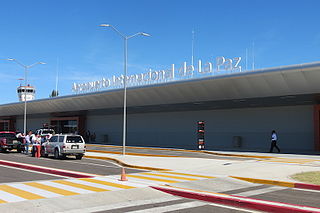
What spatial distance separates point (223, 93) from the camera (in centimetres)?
3425

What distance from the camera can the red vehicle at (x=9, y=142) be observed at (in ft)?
101

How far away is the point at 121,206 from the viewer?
891 cm

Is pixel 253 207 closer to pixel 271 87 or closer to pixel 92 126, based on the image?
pixel 271 87

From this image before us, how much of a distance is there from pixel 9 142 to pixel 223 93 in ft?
64.0

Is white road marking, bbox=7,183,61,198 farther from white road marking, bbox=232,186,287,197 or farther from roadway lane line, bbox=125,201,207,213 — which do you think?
white road marking, bbox=232,186,287,197

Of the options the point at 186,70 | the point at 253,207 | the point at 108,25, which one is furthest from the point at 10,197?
the point at 186,70

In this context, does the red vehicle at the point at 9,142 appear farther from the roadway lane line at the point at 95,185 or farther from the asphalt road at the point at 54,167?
the roadway lane line at the point at 95,185

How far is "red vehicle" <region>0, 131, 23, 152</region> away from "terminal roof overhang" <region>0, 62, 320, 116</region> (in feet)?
45.8

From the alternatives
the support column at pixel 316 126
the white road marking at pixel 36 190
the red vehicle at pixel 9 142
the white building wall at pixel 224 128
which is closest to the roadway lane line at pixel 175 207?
the white road marking at pixel 36 190

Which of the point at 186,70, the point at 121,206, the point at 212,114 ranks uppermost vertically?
the point at 186,70

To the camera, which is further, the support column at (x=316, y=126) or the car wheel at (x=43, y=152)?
the support column at (x=316, y=126)

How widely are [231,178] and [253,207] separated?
5.44 m

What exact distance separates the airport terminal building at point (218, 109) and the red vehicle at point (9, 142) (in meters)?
14.0

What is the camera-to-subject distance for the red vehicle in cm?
3069
